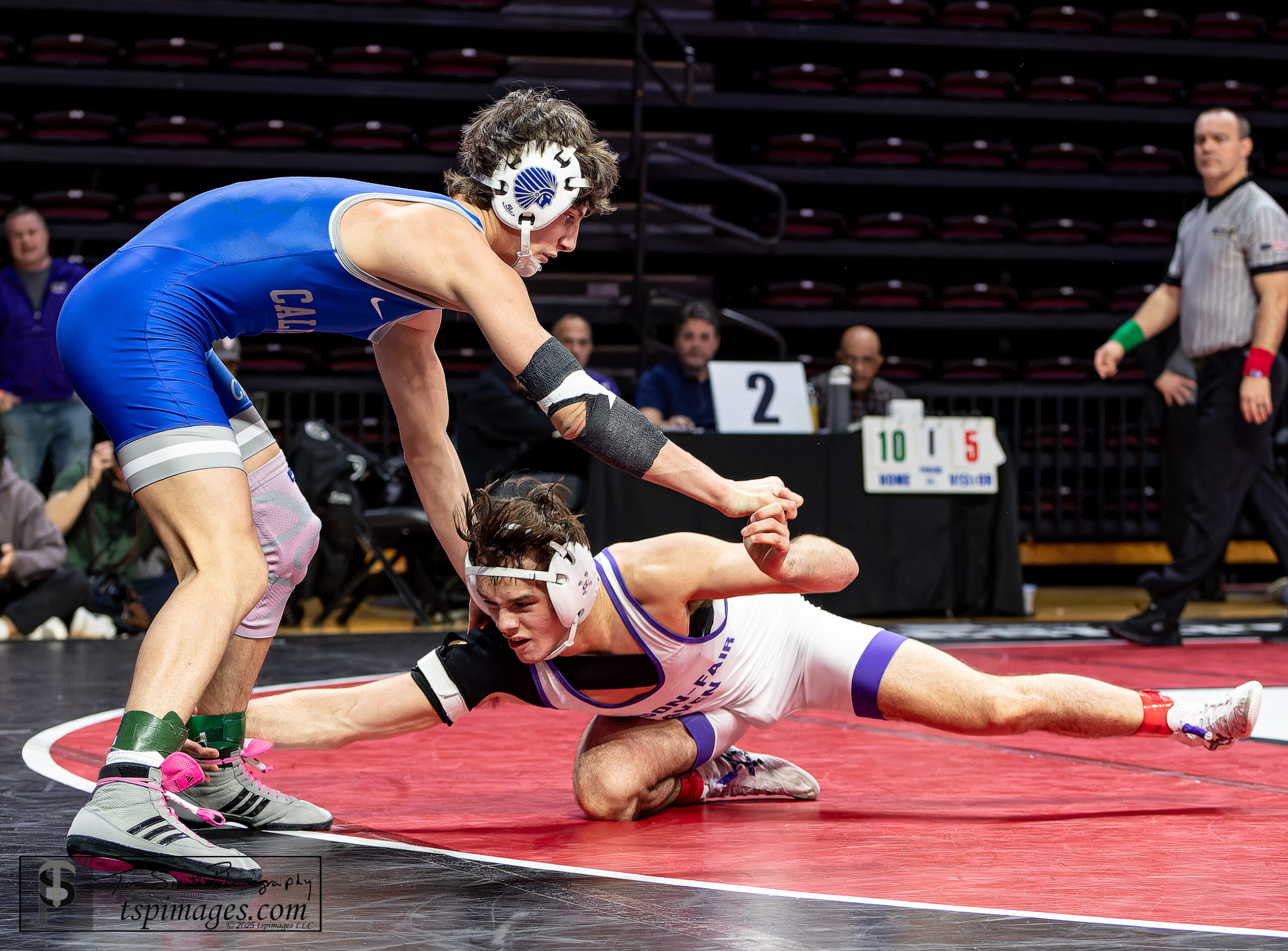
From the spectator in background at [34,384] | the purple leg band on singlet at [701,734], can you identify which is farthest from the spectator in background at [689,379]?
the purple leg band on singlet at [701,734]

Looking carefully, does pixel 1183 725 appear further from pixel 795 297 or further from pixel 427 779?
pixel 795 297

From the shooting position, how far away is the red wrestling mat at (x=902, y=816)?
2.03m

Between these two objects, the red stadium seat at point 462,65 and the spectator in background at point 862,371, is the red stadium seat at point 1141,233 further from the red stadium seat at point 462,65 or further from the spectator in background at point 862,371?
the red stadium seat at point 462,65

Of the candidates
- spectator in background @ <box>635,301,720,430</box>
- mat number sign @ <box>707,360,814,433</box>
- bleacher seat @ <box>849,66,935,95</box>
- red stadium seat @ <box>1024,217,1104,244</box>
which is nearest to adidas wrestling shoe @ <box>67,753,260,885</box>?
mat number sign @ <box>707,360,814,433</box>

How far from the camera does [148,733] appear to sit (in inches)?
77.4

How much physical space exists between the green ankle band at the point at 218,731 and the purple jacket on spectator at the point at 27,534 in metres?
3.66

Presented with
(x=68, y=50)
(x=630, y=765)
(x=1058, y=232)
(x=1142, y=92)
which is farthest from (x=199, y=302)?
(x=1142, y=92)

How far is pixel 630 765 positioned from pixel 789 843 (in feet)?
1.13

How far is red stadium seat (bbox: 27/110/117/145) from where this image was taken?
860cm

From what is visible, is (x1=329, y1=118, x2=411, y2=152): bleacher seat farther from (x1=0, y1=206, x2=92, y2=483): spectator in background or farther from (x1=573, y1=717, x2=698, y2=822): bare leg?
(x1=573, y1=717, x2=698, y2=822): bare leg

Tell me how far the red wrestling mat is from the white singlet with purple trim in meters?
0.18

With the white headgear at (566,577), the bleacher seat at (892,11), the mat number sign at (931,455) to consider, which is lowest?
the white headgear at (566,577)

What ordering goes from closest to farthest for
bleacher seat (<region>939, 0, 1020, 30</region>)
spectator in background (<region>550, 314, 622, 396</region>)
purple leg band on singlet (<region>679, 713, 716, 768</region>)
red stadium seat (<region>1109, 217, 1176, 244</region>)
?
purple leg band on singlet (<region>679, 713, 716, 768</region>)
spectator in background (<region>550, 314, 622, 396</region>)
bleacher seat (<region>939, 0, 1020, 30</region>)
red stadium seat (<region>1109, 217, 1176, 244</region>)

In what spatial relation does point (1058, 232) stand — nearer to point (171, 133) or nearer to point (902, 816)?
point (171, 133)
